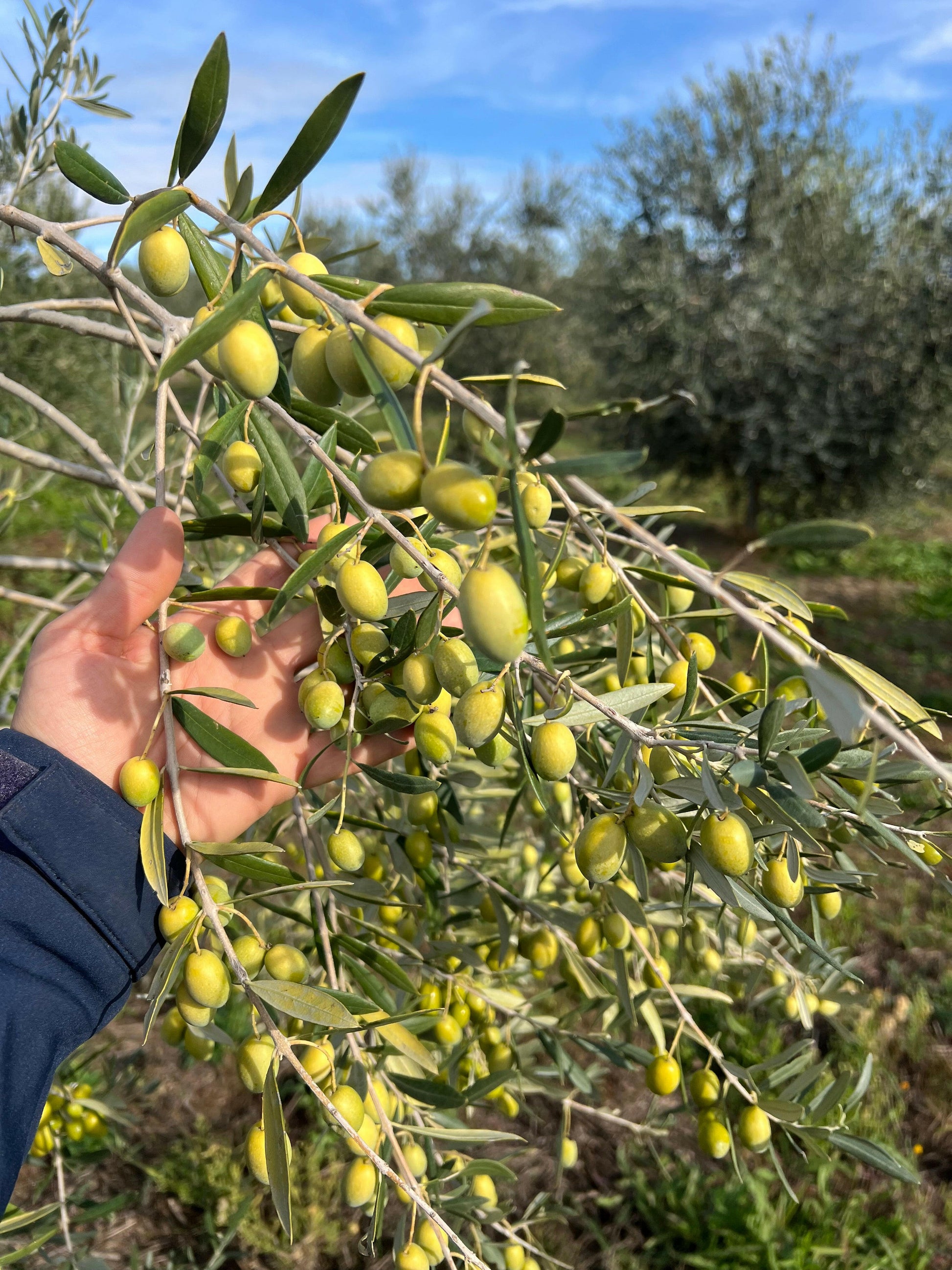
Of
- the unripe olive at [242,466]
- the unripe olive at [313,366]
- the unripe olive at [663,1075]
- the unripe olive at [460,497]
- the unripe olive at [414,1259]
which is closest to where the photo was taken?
the unripe olive at [460,497]

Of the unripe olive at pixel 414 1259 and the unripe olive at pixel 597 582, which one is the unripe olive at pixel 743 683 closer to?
the unripe olive at pixel 597 582

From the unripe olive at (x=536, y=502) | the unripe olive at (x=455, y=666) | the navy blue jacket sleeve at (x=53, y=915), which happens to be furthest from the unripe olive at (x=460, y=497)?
the navy blue jacket sleeve at (x=53, y=915)

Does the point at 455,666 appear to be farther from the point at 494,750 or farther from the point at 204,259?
the point at 204,259

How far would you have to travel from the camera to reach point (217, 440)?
80 centimetres

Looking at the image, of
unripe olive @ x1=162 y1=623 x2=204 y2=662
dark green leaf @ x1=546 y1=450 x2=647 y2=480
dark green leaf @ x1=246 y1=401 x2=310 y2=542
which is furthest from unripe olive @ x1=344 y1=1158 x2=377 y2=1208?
dark green leaf @ x1=546 y1=450 x2=647 y2=480

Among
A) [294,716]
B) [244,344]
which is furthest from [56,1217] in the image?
[244,344]

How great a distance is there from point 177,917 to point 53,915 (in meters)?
0.20

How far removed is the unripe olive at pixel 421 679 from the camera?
71cm

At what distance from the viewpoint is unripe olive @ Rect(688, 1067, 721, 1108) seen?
122cm

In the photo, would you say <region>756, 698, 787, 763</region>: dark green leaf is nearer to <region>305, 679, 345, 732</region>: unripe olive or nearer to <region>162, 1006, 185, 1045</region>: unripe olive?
<region>305, 679, 345, 732</region>: unripe olive

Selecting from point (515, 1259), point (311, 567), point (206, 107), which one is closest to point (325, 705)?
point (311, 567)

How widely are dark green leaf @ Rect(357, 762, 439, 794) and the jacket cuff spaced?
0.23 meters

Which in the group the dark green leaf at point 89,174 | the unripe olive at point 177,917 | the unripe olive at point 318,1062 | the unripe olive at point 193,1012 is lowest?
the unripe olive at point 318,1062

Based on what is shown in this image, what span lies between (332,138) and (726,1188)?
100.0 inches
